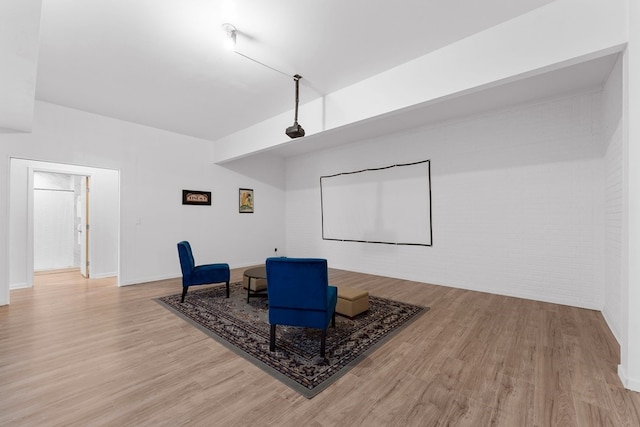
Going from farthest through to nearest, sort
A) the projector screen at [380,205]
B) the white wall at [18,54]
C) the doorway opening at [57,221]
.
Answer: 1. the doorway opening at [57,221]
2. the projector screen at [380,205]
3. the white wall at [18,54]

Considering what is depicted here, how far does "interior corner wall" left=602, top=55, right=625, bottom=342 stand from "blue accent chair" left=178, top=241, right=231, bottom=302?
4813mm

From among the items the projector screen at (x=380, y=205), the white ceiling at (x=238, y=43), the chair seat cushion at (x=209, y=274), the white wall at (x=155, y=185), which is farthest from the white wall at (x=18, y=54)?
the projector screen at (x=380, y=205)

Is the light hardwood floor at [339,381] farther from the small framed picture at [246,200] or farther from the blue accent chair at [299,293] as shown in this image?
the small framed picture at [246,200]

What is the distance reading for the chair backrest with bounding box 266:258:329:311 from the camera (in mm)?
2512

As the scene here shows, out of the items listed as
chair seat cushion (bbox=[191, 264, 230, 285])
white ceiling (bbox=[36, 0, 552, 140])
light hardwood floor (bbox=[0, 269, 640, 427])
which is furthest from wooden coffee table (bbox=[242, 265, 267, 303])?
white ceiling (bbox=[36, 0, 552, 140])

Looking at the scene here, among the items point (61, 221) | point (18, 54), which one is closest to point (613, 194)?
point (18, 54)

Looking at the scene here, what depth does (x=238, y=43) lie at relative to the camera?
112 inches

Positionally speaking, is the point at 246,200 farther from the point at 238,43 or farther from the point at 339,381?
the point at 339,381

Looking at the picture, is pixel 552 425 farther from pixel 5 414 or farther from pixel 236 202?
pixel 236 202

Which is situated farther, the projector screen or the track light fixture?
the projector screen

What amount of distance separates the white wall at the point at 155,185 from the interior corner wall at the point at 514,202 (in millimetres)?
3447

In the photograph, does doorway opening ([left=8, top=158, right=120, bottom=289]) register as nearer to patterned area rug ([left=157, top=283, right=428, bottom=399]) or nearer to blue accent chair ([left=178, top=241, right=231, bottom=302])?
blue accent chair ([left=178, top=241, right=231, bottom=302])

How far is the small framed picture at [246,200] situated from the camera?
7.16 meters

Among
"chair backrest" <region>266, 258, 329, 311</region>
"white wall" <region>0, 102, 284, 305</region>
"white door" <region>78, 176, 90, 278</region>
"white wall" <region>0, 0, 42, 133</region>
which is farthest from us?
"white door" <region>78, 176, 90, 278</region>
